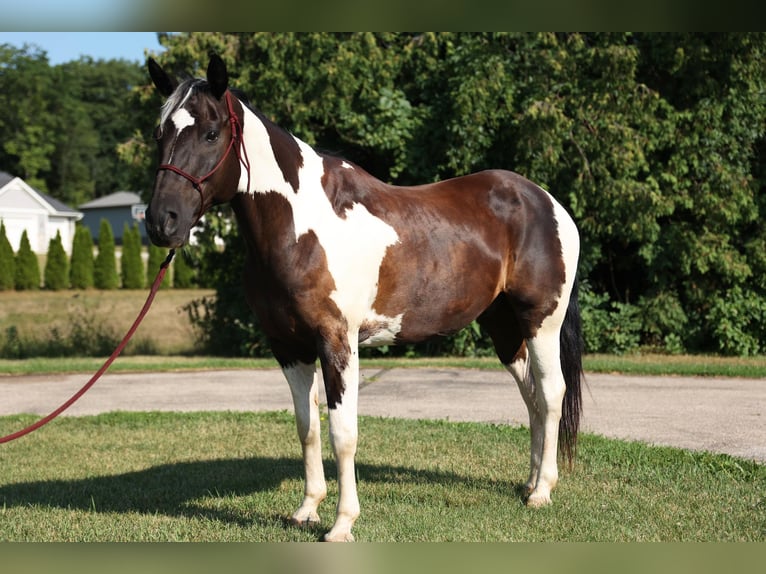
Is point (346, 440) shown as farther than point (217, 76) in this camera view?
Yes

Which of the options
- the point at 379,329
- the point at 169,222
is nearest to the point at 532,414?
the point at 379,329

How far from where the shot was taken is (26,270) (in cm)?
2559

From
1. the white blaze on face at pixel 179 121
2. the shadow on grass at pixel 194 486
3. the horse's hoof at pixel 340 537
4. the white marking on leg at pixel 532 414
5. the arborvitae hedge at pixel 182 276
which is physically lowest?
the arborvitae hedge at pixel 182 276

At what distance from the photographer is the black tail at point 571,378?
5480mm

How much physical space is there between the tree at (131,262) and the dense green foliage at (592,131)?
53.9ft

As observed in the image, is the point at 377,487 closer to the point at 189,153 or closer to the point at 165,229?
the point at 165,229

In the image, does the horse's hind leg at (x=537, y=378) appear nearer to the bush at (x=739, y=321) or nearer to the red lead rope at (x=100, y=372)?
the red lead rope at (x=100, y=372)

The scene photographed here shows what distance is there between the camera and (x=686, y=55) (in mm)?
12609

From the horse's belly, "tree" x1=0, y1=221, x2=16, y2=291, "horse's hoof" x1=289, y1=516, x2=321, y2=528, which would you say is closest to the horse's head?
the horse's belly

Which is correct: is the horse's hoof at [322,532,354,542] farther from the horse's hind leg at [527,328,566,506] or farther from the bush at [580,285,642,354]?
the bush at [580,285,642,354]

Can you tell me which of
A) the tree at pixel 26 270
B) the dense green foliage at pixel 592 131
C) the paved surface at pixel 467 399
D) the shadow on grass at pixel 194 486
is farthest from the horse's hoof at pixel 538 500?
the tree at pixel 26 270

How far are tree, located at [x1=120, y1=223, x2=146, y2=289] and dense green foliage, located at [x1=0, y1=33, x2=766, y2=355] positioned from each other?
16.4m

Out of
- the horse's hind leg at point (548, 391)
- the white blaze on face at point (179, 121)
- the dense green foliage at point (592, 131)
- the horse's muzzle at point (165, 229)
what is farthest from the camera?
the dense green foliage at point (592, 131)

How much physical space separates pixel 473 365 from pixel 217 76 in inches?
334
